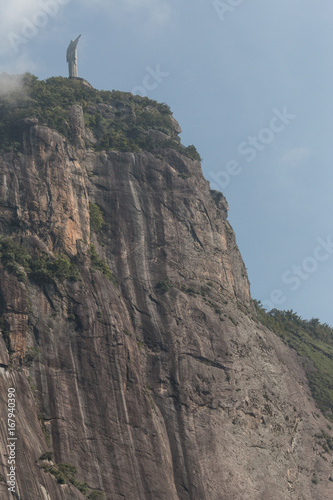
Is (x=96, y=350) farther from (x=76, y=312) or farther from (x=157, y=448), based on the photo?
(x=157, y=448)

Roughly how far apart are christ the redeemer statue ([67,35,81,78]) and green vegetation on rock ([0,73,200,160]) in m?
6.41

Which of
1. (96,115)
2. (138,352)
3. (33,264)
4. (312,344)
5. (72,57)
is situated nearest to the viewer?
(33,264)

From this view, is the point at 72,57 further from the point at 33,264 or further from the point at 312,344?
the point at 312,344

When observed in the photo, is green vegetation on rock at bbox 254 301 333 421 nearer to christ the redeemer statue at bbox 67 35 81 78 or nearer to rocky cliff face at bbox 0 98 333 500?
rocky cliff face at bbox 0 98 333 500

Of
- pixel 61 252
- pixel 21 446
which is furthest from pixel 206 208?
pixel 21 446

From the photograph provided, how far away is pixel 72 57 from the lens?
106438 mm

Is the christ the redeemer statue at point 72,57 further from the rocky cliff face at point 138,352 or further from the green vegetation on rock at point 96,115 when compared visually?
the rocky cliff face at point 138,352

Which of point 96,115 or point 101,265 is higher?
point 96,115

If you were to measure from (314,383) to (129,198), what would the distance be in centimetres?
3317

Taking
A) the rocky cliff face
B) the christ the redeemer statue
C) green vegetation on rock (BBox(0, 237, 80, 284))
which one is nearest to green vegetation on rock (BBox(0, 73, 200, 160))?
the rocky cliff face

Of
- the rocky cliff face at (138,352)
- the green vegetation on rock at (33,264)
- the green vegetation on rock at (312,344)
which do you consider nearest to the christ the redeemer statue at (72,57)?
the rocky cliff face at (138,352)

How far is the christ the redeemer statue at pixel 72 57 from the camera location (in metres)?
105

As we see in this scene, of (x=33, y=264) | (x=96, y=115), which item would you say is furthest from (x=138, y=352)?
(x=96, y=115)

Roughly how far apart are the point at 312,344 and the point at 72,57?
55712 mm
